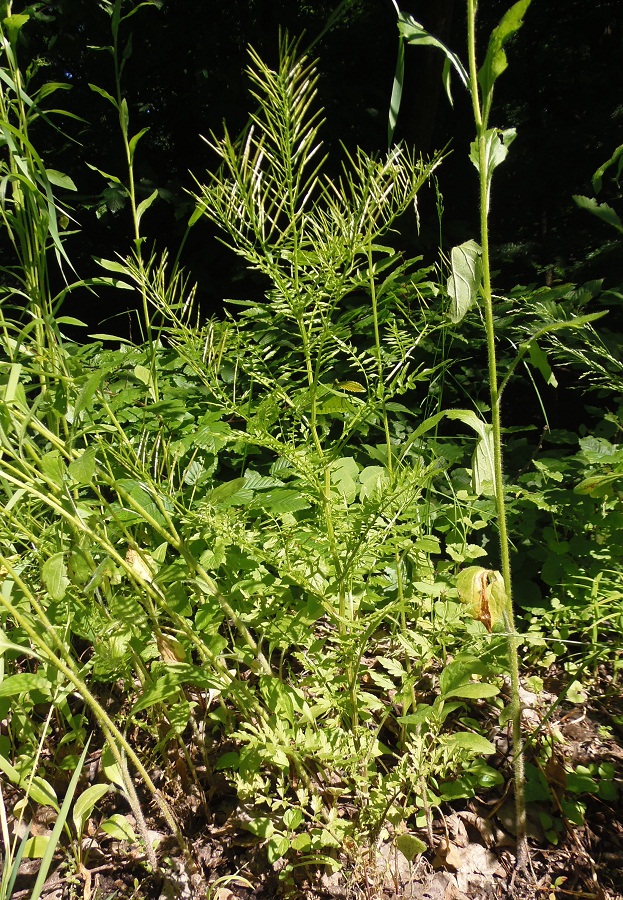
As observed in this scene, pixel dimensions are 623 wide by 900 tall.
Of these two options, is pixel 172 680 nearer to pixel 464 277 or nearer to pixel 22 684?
pixel 22 684

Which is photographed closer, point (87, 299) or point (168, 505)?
point (168, 505)

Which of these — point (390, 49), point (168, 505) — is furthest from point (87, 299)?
point (168, 505)

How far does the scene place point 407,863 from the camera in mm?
1153

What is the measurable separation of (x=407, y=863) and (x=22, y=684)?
794 mm

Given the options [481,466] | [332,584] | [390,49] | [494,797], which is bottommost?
[494,797]

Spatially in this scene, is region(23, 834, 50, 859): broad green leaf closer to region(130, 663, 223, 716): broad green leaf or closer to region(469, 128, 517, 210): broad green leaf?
region(130, 663, 223, 716): broad green leaf

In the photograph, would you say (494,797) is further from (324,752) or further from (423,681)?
(324,752)

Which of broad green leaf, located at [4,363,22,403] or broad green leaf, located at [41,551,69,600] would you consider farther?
broad green leaf, located at [41,551,69,600]

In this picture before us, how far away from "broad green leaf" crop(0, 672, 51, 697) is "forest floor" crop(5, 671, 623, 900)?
1.33 ft

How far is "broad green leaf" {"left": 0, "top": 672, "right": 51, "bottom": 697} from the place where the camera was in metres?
1.00

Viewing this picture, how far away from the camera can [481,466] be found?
38.3 inches

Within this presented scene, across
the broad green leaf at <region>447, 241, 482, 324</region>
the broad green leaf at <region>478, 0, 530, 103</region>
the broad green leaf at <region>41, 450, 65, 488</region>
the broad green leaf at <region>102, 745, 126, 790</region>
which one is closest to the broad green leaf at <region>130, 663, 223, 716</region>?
the broad green leaf at <region>102, 745, 126, 790</region>

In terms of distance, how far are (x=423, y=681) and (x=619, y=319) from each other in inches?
79.2

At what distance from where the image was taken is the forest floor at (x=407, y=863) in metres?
1.09
